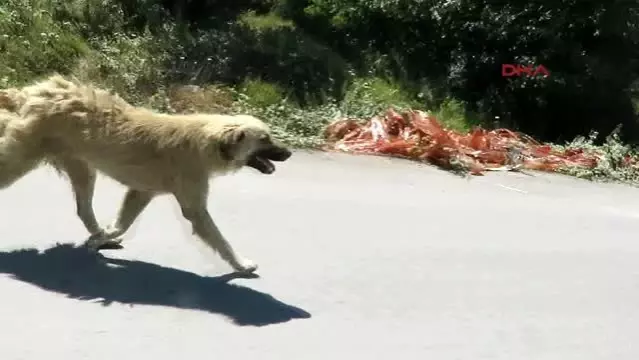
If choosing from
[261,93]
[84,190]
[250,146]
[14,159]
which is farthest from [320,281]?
[261,93]

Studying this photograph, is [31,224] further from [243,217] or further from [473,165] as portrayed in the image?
[473,165]

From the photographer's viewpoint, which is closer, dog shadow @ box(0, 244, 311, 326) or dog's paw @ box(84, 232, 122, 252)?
dog shadow @ box(0, 244, 311, 326)

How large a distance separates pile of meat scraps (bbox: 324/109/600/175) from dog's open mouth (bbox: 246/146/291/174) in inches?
226

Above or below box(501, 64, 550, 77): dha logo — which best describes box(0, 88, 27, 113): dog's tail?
above

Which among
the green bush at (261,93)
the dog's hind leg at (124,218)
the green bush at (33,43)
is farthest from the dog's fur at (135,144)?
the green bush at (261,93)

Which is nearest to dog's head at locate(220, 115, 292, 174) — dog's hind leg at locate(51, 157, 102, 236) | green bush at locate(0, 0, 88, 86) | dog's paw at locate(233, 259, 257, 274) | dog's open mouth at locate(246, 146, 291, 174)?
dog's open mouth at locate(246, 146, 291, 174)

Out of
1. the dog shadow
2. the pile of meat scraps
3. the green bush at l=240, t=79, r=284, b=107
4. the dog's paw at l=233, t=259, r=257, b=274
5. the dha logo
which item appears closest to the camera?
the dog shadow

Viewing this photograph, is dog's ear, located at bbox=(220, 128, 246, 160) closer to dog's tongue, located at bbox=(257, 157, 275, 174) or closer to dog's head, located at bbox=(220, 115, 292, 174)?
dog's head, located at bbox=(220, 115, 292, 174)

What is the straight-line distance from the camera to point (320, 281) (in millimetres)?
6949

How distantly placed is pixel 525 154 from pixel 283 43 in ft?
15.0

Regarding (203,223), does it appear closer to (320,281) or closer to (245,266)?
(245,266)

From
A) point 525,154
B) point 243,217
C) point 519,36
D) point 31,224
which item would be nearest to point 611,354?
point 243,217

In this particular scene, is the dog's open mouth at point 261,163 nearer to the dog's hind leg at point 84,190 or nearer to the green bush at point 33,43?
the dog's hind leg at point 84,190

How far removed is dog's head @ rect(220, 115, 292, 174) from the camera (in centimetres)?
627
